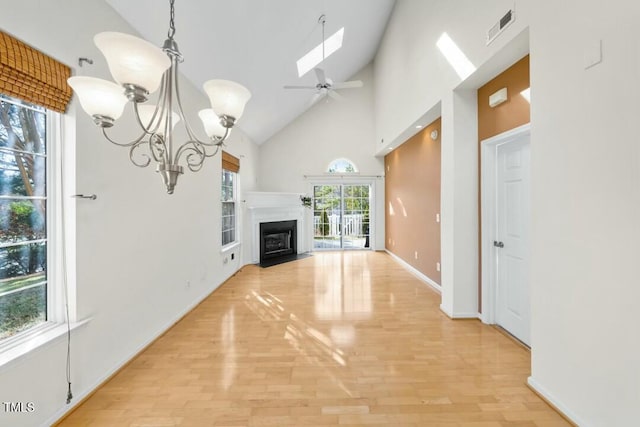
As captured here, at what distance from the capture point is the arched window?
7.10m

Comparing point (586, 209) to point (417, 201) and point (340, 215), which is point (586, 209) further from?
point (340, 215)

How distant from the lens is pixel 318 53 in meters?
4.67

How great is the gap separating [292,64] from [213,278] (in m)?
3.65

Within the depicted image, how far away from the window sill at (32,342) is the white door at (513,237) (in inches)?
142

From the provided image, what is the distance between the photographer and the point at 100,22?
6.30 feet

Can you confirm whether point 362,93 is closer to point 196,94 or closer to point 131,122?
point 196,94

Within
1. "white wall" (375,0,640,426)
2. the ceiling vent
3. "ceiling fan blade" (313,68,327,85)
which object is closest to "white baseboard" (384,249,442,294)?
"white wall" (375,0,640,426)

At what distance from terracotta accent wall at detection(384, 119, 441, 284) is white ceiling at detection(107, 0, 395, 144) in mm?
2323

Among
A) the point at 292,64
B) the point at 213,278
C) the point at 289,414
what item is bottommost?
the point at 289,414

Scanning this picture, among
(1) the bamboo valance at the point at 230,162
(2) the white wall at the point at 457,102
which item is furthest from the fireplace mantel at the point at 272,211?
(2) the white wall at the point at 457,102

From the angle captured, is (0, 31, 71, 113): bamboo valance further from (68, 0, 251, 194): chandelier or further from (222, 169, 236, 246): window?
(222, 169, 236, 246): window

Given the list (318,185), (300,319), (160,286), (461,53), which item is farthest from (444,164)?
(318,185)

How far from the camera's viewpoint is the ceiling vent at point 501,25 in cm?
201

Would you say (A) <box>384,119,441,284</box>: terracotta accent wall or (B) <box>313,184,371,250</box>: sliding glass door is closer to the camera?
(A) <box>384,119,441,284</box>: terracotta accent wall
